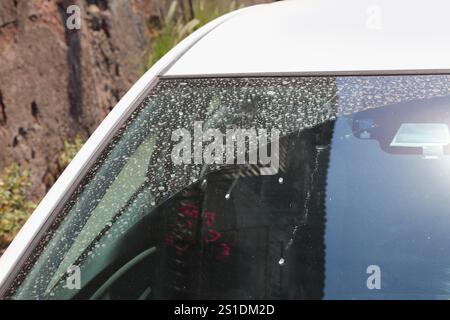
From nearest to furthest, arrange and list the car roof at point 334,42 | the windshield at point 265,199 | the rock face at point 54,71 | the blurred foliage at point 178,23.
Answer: the windshield at point 265,199
the car roof at point 334,42
the rock face at point 54,71
the blurred foliage at point 178,23

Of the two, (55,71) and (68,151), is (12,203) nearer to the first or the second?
(68,151)

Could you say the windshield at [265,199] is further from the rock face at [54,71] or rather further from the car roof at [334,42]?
the rock face at [54,71]

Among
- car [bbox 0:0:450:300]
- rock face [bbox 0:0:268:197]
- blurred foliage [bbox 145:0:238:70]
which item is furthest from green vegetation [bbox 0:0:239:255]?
car [bbox 0:0:450:300]

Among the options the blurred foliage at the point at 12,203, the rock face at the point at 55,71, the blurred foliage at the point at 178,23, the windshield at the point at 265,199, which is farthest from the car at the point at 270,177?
the blurred foliage at the point at 178,23

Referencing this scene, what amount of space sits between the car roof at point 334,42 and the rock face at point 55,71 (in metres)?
3.59

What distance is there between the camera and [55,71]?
21.9 ft

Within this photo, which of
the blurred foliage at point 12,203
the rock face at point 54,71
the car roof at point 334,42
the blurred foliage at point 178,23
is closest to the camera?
the car roof at point 334,42

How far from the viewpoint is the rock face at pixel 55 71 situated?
6117 millimetres

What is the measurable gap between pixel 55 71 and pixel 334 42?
14.6 ft

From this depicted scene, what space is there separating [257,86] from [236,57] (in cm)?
13

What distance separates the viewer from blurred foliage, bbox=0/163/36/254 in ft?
17.8

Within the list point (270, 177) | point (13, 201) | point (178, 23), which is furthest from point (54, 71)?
point (270, 177)

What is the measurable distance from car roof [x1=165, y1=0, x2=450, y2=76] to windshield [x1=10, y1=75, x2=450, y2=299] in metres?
0.05

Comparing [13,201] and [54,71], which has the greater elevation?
[54,71]
